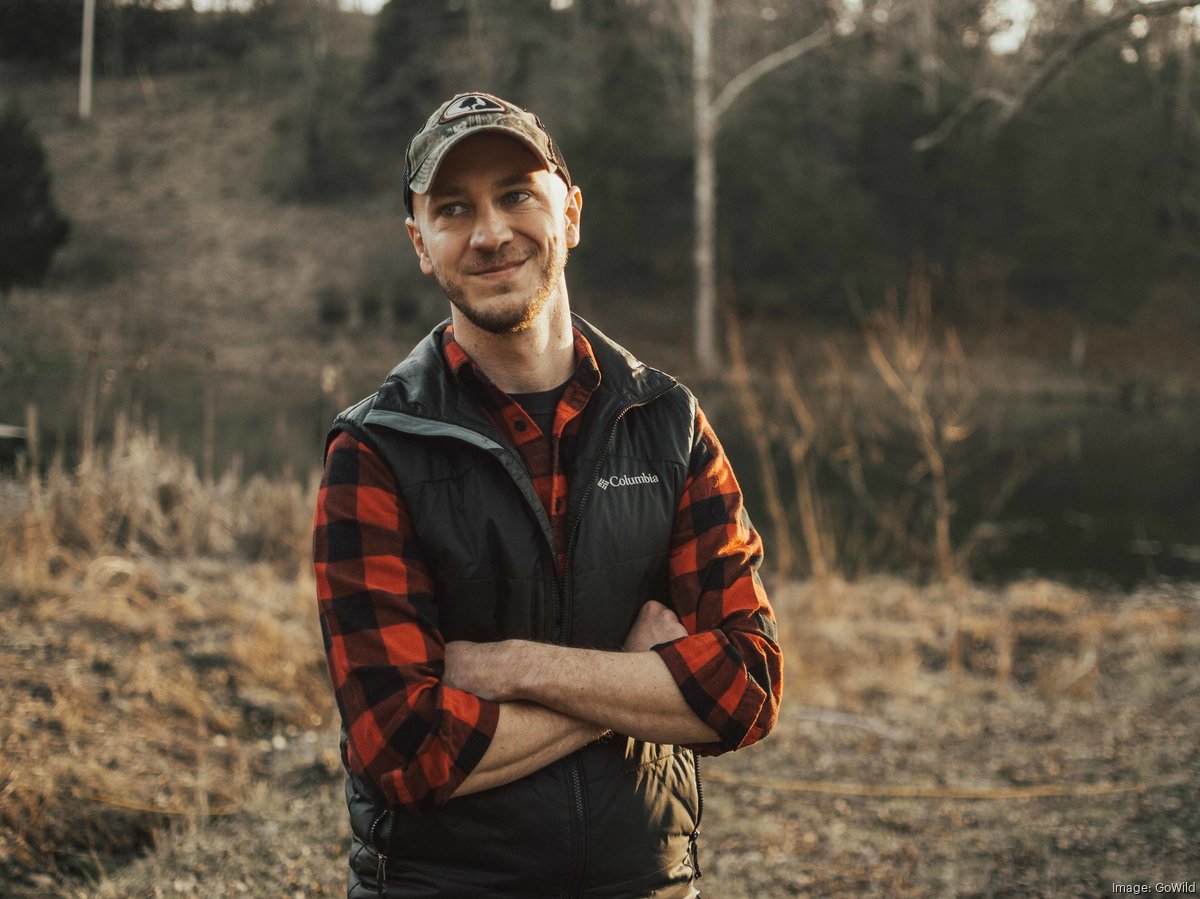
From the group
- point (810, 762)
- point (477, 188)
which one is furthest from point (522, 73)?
point (477, 188)

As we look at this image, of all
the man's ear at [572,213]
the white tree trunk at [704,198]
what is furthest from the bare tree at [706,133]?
the man's ear at [572,213]

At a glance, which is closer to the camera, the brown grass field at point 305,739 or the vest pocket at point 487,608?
the vest pocket at point 487,608

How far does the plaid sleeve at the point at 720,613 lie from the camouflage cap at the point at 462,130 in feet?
1.98

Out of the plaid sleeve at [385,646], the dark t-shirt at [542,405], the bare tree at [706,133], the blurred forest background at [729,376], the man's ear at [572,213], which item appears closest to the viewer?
the plaid sleeve at [385,646]

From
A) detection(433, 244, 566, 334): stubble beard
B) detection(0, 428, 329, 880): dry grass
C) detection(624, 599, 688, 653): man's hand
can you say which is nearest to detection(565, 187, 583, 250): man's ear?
detection(433, 244, 566, 334): stubble beard

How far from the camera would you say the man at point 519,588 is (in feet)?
5.46

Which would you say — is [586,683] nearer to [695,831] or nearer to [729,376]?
[695,831]

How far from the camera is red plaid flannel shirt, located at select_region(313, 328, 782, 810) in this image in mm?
1621

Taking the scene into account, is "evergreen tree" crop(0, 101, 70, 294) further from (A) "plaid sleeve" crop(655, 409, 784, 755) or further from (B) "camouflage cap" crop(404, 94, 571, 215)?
(A) "plaid sleeve" crop(655, 409, 784, 755)

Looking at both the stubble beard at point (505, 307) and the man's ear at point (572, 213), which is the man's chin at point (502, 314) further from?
the man's ear at point (572, 213)

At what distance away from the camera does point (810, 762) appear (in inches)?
170

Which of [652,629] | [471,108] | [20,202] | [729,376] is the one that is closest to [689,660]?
[652,629]

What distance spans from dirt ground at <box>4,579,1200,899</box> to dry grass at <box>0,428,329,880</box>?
0.11m

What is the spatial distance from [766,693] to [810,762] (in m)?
2.70
